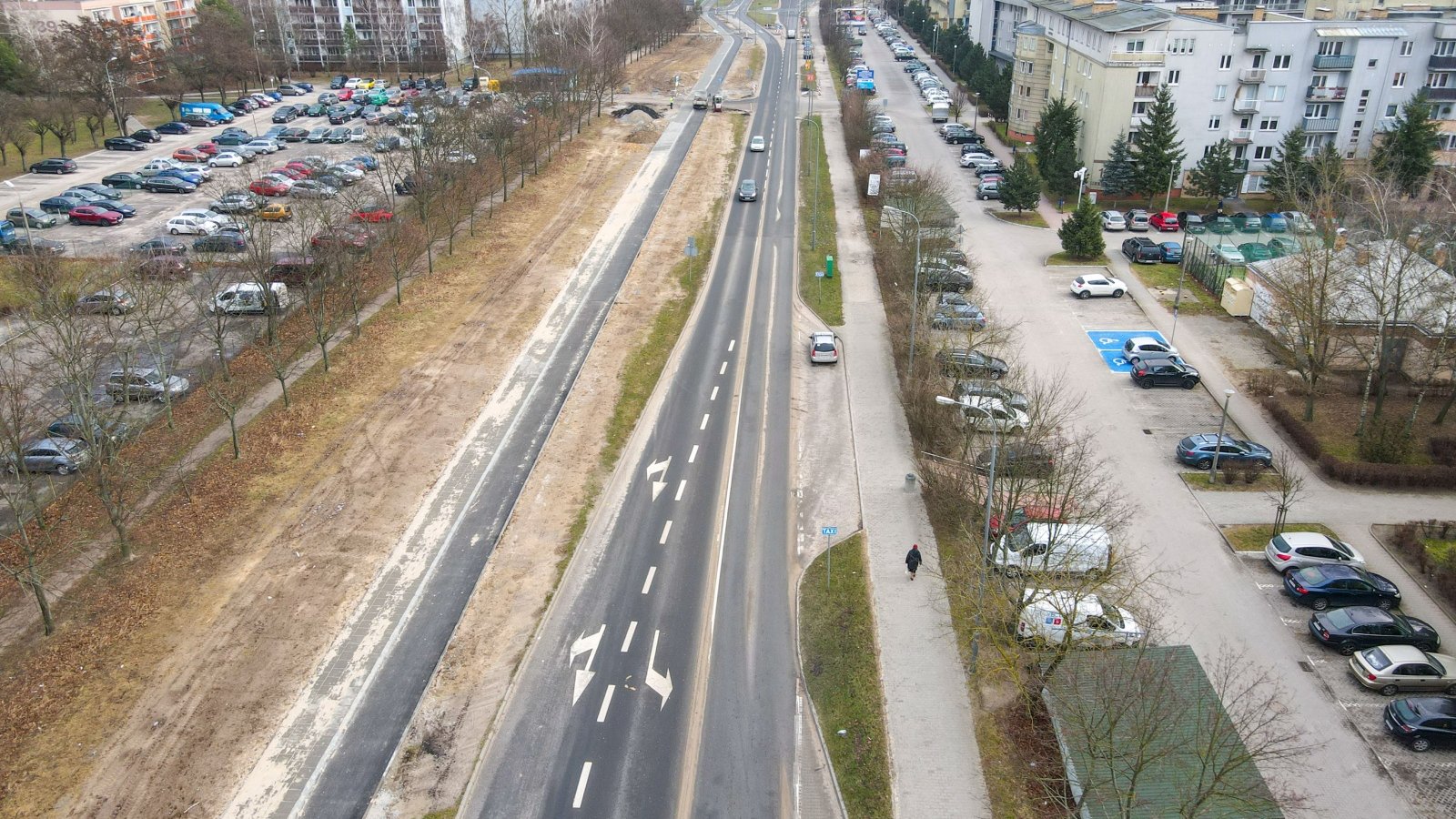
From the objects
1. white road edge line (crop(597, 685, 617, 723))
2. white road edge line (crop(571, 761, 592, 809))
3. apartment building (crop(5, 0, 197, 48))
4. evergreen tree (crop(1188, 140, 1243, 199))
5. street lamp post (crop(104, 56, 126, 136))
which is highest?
apartment building (crop(5, 0, 197, 48))

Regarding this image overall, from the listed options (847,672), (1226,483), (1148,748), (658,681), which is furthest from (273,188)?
(1148,748)

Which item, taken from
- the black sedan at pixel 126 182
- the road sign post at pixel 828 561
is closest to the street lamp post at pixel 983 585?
the road sign post at pixel 828 561

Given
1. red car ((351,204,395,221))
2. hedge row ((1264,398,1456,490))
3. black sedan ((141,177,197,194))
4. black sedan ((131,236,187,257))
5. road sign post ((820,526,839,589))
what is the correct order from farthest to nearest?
1. black sedan ((141,177,197,194))
2. red car ((351,204,395,221))
3. black sedan ((131,236,187,257))
4. hedge row ((1264,398,1456,490))
5. road sign post ((820,526,839,589))

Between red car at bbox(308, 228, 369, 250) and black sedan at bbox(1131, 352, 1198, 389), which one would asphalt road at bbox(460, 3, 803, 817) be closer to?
black sedan at bbox(1131, 352, 1198, 389)

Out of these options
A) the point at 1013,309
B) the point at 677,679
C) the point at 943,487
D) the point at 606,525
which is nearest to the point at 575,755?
the point at 677,679

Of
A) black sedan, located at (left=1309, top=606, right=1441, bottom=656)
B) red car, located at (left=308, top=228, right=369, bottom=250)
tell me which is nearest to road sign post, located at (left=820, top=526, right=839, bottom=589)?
black sedan, located at (left=1309, top=606, right=1441, bottom=656)

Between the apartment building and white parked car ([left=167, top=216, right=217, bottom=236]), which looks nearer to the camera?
white parked car ([left=167, top=216, right=217, bottom=236])

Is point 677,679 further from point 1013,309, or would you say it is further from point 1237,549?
point 1013,309
